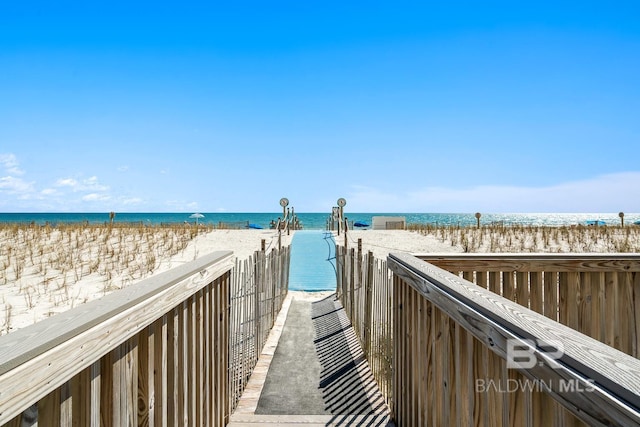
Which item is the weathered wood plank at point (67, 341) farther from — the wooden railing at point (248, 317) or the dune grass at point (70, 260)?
the dune grass at point (70, 260)

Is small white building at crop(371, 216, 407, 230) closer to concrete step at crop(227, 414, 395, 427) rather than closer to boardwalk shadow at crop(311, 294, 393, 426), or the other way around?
boardwalk shadow at crop(311, 294, 393, 426)

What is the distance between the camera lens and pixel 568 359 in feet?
2.87

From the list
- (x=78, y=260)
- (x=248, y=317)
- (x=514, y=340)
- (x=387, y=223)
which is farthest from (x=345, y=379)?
(x=387, y=223)

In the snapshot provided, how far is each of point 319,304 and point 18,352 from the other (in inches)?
312

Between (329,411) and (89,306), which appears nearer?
(89,306)

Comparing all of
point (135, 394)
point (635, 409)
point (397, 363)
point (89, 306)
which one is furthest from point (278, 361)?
point (635, 409)

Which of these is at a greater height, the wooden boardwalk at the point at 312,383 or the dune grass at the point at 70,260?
the dune grass at the point at 70,260

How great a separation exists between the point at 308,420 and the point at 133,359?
212 centimetres

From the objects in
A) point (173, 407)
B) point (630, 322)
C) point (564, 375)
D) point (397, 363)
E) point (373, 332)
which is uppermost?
point (564, 375)

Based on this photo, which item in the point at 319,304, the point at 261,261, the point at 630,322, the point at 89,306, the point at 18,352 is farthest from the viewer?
the point at 319,304

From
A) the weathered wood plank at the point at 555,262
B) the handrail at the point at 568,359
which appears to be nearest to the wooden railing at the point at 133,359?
the handrail at the point at 568,359

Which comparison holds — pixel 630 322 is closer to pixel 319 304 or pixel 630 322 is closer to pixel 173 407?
pixel 173 407

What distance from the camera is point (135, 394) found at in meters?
1.51

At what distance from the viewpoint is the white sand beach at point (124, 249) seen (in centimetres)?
801
